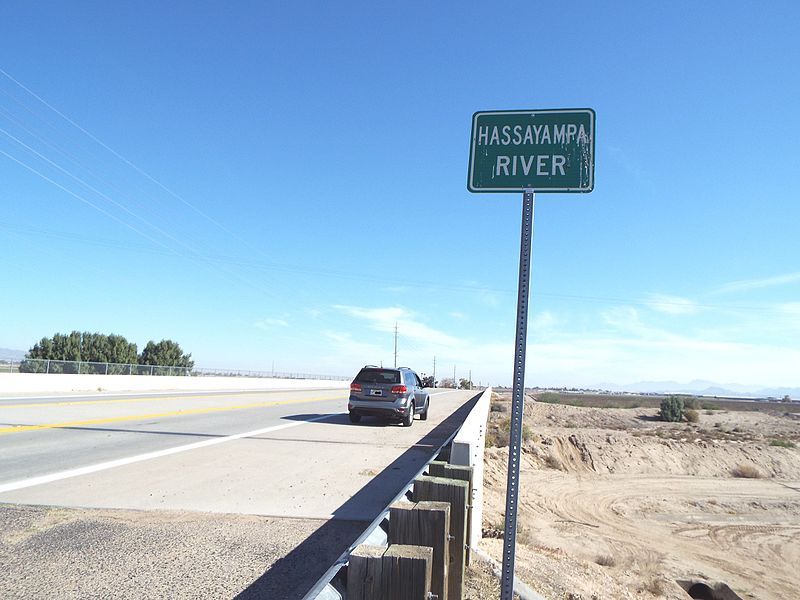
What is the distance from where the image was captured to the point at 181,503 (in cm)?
653

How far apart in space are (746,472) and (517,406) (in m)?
25.7

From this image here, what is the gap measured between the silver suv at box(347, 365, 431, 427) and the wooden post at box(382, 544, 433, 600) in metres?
14.5

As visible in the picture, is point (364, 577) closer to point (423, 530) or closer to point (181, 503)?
point (423, 530)

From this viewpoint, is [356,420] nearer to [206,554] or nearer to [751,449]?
[206,554]

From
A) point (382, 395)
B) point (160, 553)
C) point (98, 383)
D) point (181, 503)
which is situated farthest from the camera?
point (98, 383)

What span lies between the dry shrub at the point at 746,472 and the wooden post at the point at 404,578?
1027 inches

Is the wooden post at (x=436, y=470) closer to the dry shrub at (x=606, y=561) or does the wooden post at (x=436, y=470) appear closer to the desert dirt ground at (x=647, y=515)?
the desert dirt ground at (x=647, y=515)

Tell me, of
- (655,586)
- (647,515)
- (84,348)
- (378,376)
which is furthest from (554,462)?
(84,348)

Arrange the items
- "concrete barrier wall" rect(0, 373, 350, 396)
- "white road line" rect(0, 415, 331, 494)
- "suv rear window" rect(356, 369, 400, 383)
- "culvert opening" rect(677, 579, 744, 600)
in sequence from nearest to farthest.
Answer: "white road line" rect(0, 415, 331, 494) → "culvert opening" rect(677, 579, 744, 600) → "suv rear window" rect(356, 369, 400, 383) → "concrete barrier wall" rect(0, 373, 350, 396)

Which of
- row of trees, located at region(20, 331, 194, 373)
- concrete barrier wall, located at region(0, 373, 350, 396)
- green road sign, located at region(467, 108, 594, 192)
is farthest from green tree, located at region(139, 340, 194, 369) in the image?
green road sign, located at region(467, 108, 594, 192)

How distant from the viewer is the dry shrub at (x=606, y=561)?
9.47 meters

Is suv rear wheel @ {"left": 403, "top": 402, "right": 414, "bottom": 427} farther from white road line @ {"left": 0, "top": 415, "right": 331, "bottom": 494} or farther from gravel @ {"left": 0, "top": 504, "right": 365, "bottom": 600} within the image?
gravel @ {"left": 0, "top": 504, "right": 365, "bottom": 600}

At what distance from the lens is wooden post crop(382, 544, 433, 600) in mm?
2498

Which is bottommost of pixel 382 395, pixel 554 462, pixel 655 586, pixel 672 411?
pixel 554 462
